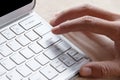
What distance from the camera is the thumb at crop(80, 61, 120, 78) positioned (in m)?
0.59

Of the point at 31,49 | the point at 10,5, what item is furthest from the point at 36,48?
the point at 10,5

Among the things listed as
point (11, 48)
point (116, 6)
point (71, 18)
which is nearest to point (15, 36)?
point (11, 48)

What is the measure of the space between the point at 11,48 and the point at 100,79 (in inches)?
8.0

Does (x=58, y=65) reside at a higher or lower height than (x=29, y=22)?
lower

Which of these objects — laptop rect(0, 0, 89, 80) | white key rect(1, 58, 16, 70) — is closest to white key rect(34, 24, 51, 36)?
laptop rect(0, 0, 89, 80)

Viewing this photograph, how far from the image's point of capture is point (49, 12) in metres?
0.73

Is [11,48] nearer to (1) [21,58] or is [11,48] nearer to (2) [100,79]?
(1) [21,58]

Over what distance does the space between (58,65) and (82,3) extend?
0.23 meters

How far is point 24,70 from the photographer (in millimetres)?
582

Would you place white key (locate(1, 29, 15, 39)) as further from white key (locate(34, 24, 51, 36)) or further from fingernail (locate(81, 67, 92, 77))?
fingernail (locate(81, 67, 92, 77))

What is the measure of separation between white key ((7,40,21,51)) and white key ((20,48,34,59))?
1cm

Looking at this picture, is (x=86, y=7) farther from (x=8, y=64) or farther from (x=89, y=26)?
(x=8, y=64)

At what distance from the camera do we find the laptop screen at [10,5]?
0.63 metres

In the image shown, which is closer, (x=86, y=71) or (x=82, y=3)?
(x=86, y=71)
